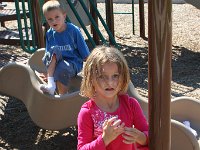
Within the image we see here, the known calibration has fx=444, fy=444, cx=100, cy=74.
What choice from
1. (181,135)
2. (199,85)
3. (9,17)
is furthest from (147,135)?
(9,17)

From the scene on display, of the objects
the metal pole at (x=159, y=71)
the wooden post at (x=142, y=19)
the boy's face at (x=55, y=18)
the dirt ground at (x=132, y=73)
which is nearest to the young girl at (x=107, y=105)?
the metal pole at (x=159, y=71)

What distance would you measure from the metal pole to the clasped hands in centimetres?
10

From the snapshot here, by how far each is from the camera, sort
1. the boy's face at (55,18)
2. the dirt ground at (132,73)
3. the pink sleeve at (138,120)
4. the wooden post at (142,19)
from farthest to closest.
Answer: the wooden post at (142,19)
the dirt ground at (132,73)
the boy's face at (55,18)
the pink sleeve at (138,120)

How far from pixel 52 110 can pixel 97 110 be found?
1.67 meters

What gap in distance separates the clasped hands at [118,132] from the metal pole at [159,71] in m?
0.10

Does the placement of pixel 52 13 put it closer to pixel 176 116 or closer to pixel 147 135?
pixel 176 116

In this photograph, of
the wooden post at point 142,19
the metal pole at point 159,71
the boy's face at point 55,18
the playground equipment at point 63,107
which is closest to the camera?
the metal pole at point 159,71

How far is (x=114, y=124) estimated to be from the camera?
74.9 inches

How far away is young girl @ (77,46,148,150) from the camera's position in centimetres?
207

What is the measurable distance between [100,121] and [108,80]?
8.5 inches

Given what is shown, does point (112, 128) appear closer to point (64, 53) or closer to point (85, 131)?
point (85, 131)

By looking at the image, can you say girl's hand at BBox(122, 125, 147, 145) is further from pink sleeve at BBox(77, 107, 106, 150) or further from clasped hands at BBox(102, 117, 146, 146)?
pink sleeve at BBox(77, 107, 106, 150)

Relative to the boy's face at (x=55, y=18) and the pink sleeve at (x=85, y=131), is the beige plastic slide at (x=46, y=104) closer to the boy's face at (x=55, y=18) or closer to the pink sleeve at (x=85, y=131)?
the boy's face at (x=55, y=18)

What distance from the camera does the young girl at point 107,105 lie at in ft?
6.80
